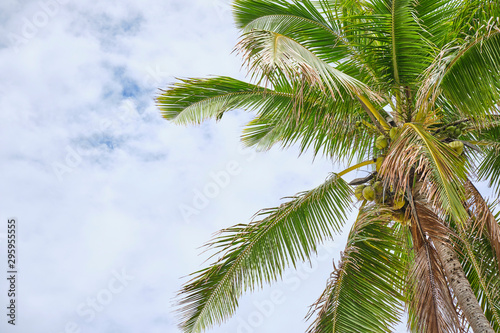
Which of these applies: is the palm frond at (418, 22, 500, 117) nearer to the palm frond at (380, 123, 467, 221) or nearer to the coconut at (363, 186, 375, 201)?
the palm frond at (380, 123, 467, 221)

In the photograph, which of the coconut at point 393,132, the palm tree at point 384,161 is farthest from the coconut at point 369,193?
the coconut at point 393,132

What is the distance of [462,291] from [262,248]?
198 centimetres

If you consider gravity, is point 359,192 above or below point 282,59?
below

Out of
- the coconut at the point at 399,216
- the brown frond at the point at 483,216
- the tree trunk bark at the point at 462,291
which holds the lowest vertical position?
the tree trunk bark at the point at 462,291

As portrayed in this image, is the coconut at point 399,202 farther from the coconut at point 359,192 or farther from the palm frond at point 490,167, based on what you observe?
the palm frond at point 490,167

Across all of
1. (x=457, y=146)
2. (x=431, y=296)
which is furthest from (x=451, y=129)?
(x=431, y=296)

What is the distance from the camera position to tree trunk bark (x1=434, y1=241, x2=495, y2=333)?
4395 mm

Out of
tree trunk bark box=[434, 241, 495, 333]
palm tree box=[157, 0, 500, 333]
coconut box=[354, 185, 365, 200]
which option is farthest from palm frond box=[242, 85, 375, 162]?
tree trunk bark box=[434, 241, 495, 333]

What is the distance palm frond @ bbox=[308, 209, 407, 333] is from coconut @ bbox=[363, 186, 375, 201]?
14 cm

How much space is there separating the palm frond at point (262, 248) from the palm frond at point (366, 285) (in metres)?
0.38

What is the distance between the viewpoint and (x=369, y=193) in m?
Answer: 5.09

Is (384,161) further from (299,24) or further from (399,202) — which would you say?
(299,24)

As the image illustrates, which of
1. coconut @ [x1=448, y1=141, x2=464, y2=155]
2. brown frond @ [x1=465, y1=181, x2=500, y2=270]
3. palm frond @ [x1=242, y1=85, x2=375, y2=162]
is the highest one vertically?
palm frond @ [x1=242, y1=85, x2=375, y2=162]

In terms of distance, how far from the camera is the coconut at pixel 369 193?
5.09 metres
